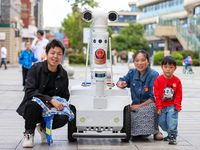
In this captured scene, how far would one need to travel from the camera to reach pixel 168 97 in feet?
15.7

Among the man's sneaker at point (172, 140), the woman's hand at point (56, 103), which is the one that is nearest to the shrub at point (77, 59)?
the man's sneaker at point (172, 140)

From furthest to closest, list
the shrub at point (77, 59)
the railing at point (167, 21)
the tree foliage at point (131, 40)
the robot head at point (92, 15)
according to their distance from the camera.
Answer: the tree foliage at point (131, 40) < the railing at point (167, 21) < the shrub at point (77, 59) < the robot head at point (92, 15)

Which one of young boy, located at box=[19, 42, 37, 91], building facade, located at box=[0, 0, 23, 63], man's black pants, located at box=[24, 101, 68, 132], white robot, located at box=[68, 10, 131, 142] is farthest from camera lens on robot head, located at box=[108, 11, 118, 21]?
building facade, located at box=[0, 0, 23, 63]

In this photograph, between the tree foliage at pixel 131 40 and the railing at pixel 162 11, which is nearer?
the railing at pixel 162 11

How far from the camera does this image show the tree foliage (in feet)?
206

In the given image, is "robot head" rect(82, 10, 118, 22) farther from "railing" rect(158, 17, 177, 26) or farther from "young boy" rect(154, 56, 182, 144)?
"railing" rect(158, 17, 177, 26)

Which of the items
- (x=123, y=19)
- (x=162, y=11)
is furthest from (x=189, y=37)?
(x=123, y=19)

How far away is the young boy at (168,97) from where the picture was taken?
4754mm

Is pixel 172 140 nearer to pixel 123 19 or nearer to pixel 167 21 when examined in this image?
pixel 167 21

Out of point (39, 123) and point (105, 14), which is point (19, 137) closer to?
point (39, 123)

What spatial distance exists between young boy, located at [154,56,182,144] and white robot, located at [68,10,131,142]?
1.47 ft

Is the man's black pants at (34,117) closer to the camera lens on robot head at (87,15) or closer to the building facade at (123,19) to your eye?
the camera lens on robot head at (87,15)

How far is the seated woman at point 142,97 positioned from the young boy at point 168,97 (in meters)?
0.14

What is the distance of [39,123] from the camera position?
4.84 metres
